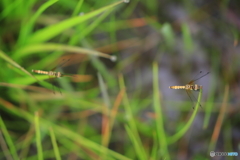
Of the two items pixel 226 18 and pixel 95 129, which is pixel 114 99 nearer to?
pixel 95 129

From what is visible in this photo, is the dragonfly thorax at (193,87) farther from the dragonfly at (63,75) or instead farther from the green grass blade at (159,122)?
the dragonfly at (63,75)

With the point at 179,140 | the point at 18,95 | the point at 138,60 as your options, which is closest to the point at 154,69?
the point at 138,60

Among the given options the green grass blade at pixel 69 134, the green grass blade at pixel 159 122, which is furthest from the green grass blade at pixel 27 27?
the green grass blade at pixel 159 122

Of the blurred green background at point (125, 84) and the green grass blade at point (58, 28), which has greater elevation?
the green grass blade at point (58, 28)

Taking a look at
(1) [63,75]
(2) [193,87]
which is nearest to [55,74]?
(1) [63,75]

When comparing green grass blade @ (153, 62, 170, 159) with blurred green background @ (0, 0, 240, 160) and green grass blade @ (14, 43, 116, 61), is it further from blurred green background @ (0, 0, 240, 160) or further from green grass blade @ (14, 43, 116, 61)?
green grass blade @ (14, 43, 116, 61)

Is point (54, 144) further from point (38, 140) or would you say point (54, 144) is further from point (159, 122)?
point (159, 122)

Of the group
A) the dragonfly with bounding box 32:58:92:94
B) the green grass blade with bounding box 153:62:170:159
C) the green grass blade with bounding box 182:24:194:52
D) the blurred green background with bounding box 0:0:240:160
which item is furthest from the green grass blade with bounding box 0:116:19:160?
the green grass blade with bounding box 182:24:194:52

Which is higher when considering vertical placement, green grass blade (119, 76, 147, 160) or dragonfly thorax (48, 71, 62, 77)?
dragonfly thorax (48, 71, 62, 77)
